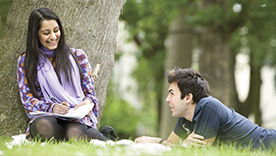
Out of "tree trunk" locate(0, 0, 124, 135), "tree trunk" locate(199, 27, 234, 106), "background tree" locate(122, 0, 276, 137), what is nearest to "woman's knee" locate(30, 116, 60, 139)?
"tree trunk" locate(0, 0, 124, 135)

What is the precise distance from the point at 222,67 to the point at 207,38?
1.03 metres

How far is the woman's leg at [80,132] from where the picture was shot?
156 inches

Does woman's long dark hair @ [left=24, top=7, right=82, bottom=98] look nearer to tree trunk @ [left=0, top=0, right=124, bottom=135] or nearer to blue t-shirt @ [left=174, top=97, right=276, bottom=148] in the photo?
tree trunk @ [left=0, top=0, right=124, bottom=135]

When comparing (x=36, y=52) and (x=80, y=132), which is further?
(x=36, y=52)

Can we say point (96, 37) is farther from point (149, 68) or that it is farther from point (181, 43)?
point (149, 68)

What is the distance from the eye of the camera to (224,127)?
347cm

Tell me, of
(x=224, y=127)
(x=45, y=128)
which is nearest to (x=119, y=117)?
(x=45, y=128)

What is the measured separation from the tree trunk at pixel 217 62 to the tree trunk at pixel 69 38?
6058mm

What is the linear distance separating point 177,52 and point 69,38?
25.3ft

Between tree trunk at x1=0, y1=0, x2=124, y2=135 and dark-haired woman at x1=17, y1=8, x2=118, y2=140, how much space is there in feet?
1.21

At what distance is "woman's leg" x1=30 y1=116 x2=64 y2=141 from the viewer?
12.7 ft

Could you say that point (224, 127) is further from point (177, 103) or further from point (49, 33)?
point (49, 33)

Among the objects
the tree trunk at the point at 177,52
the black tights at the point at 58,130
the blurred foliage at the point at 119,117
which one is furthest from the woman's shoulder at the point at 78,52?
the blurred foliage at the point at 119,117

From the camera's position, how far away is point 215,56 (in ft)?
35.1
